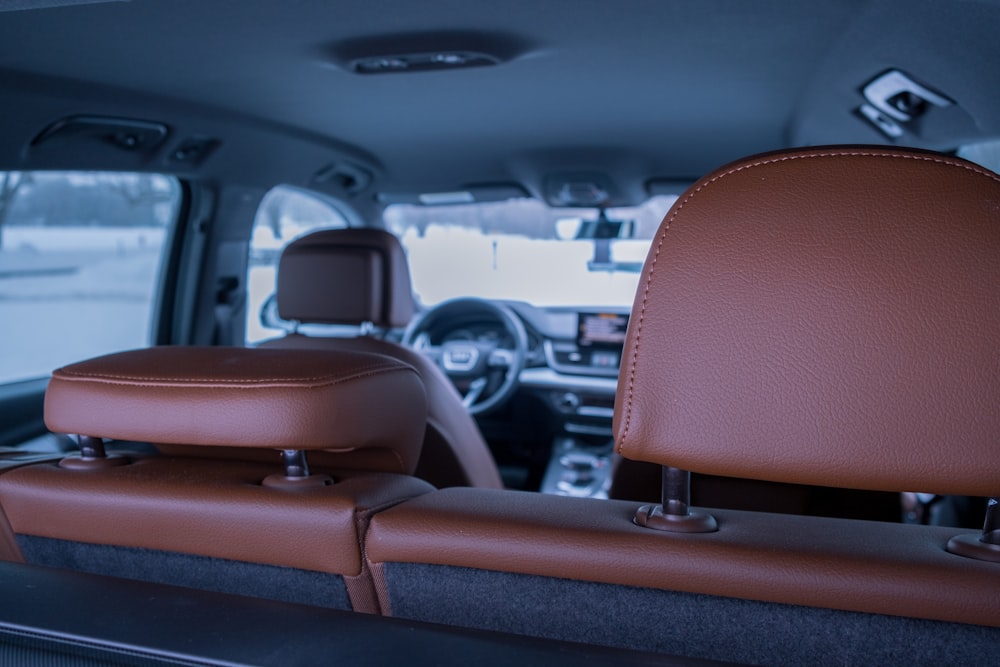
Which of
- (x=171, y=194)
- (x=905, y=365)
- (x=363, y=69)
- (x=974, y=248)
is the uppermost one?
(x=363, y=69)

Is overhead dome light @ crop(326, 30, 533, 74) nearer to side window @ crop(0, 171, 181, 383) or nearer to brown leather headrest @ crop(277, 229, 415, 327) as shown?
brown leather headrest @ crop(277, 229, 415, 327)

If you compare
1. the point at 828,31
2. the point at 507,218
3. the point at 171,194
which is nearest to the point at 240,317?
the point at 171,194

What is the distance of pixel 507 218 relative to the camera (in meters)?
4.39

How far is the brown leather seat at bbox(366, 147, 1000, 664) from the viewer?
80 cm

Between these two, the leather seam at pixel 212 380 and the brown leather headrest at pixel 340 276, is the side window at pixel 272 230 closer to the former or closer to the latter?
the brown leather headrest at pixel 340 276

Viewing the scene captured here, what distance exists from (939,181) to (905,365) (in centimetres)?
19

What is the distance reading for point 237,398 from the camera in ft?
3.56

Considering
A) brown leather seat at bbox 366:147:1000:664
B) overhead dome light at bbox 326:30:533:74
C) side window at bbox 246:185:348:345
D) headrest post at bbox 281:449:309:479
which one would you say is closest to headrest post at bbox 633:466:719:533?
brown leather seat at bbox 366:147:1000:664

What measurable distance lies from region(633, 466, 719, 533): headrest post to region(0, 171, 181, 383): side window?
2219 millimetres

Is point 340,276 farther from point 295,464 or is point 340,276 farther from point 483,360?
point 483,360

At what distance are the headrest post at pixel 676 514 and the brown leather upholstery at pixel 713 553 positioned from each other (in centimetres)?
2

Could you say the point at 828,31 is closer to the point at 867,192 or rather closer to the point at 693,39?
the point at 693,39

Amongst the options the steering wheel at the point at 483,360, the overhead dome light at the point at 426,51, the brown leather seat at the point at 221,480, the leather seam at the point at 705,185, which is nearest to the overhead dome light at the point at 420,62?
the overhead dome light at the point at 426,51

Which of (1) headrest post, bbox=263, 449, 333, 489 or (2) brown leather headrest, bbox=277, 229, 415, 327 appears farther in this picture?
(2) brown leather headrest, bbox=277, 229, 415, 327
